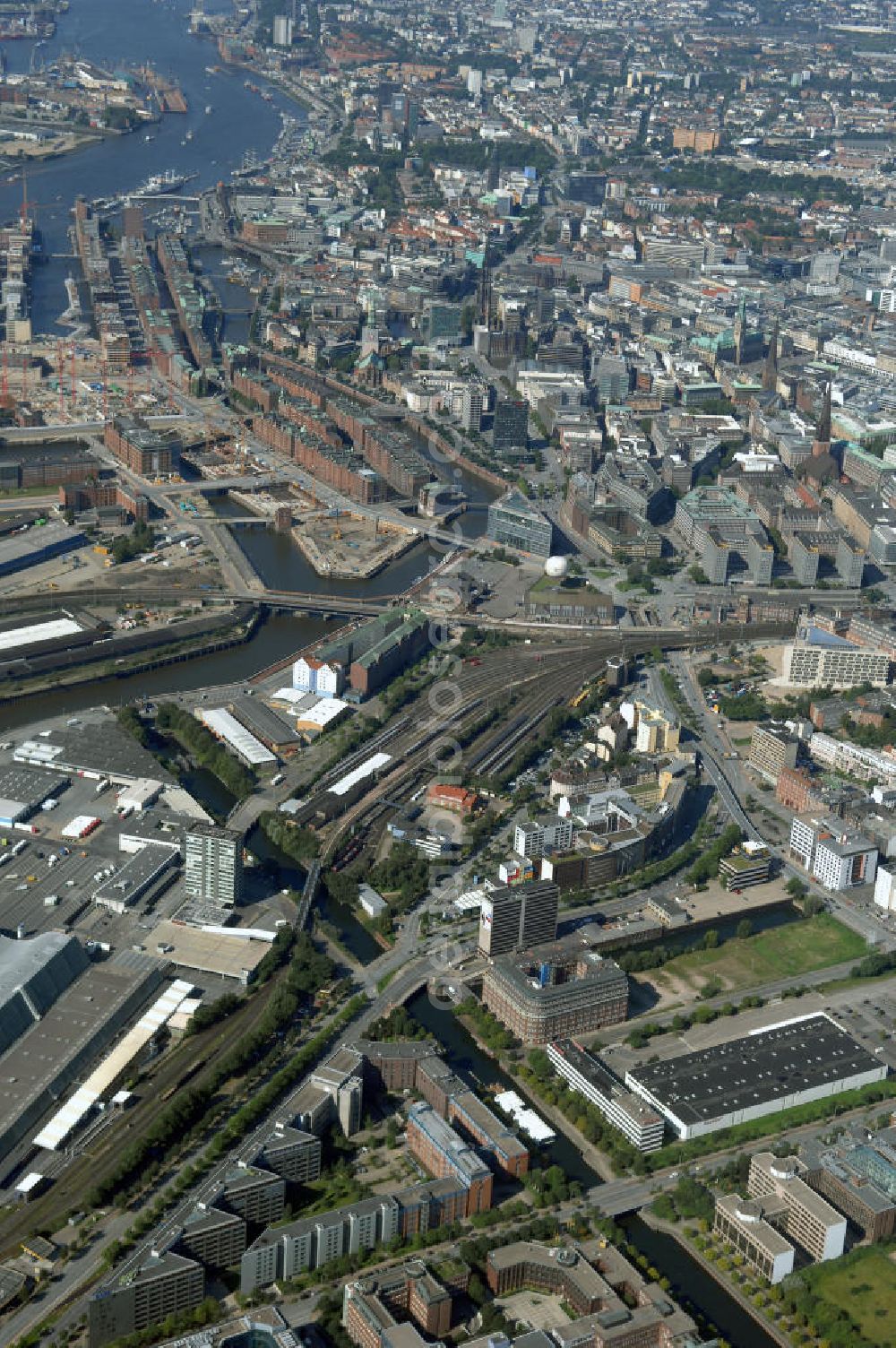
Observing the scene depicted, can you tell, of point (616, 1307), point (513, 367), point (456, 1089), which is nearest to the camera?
point (616, 1307)

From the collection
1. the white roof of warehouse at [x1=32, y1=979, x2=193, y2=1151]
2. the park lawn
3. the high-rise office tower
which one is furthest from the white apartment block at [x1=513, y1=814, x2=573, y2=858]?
the park lawn

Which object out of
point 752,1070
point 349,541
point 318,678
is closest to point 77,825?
point 318,678

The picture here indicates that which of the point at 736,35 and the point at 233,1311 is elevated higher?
the point at 736,35

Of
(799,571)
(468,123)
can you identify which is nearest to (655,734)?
(799,571)

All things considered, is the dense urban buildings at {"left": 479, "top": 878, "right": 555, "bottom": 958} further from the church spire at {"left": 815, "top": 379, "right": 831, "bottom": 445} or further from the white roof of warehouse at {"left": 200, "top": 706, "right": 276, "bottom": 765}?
the church spire at {"left": 815, "top": 379, "right": 831, "bottom": 445}

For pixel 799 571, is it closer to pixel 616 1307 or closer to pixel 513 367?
pixel 513 367

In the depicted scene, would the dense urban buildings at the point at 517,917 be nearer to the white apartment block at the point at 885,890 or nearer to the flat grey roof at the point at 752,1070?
the flat grey roof at the point at 752,1070

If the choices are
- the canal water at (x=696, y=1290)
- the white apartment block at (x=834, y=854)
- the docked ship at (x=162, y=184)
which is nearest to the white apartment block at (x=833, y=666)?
the white apartment block at (x=834, y=854)
